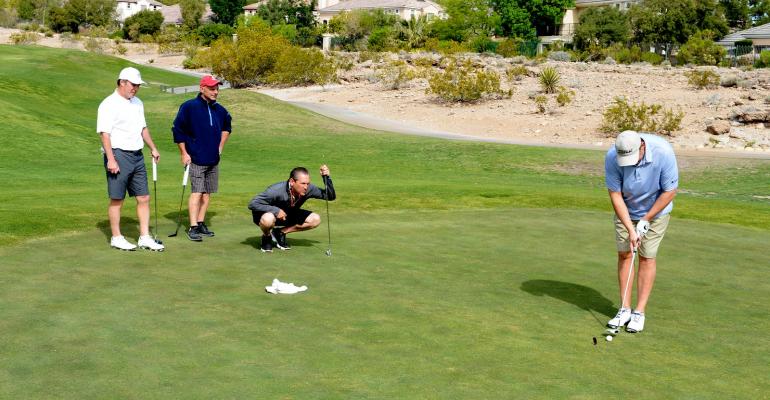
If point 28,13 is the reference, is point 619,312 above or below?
below

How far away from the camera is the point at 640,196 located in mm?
8984

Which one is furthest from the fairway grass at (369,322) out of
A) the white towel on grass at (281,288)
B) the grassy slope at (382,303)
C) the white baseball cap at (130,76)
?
the white baseball cap at (130,76)

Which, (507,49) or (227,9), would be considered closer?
(507,49)

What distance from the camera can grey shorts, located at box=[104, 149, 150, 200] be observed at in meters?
11.5

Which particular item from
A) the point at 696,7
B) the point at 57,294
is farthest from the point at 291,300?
the point at 696,7

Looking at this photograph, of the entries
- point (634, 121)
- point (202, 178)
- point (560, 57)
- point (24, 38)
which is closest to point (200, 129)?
point (202, 178)

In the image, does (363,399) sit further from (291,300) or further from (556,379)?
(291,300)

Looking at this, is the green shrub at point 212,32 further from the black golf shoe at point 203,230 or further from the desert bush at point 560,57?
the black golf shoe at point 203,230

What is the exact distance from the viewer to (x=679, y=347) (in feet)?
26.8

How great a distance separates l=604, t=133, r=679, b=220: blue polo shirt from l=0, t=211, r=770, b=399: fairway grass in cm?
124

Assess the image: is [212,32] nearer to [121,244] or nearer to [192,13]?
[192,13]

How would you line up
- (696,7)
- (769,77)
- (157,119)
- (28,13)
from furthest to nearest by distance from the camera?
(28,13), (696,7), (769,77), (157,119)

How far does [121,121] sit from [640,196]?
19.9 feet

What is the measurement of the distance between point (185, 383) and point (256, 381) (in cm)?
49
